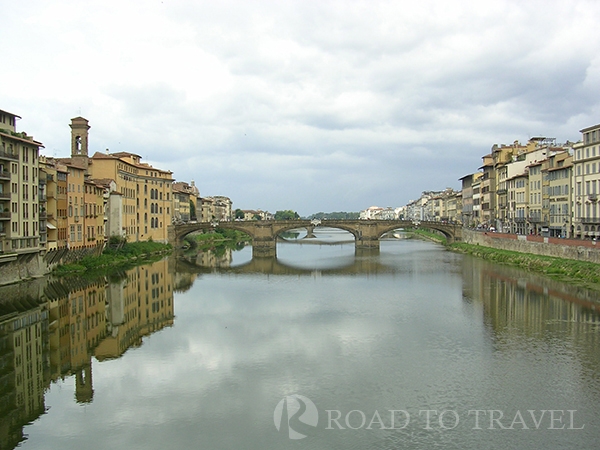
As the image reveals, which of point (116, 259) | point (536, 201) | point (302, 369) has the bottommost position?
point (302, 369)

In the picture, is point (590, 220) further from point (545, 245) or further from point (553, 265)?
point (553, 265)

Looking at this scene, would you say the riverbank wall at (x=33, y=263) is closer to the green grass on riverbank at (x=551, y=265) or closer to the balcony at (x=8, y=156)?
the balcony at (x=8, y=156)

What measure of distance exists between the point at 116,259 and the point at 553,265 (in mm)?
34149

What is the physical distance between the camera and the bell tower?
161ft

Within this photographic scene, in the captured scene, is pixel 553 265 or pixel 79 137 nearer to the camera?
pixel 553 265

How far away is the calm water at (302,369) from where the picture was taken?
12438 millimetres

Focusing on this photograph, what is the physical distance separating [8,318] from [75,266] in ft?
51.8

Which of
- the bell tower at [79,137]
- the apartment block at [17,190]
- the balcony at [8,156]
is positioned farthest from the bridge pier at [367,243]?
the balcony at [8,156]

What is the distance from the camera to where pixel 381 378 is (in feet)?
51.7

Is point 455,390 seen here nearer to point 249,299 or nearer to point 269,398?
point 269,398

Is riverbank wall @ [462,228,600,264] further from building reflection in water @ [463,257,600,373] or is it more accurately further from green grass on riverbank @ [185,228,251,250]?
green grass on riverbank @ [185,228,251,250]

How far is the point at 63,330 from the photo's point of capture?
22688 millimetres

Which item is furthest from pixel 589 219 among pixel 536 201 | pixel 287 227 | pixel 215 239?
pixel 215 239

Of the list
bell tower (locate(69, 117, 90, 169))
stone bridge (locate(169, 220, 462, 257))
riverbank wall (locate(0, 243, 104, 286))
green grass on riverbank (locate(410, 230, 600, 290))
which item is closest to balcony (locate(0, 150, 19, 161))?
riverbank wall (locate(0, 243, 104, 286))
